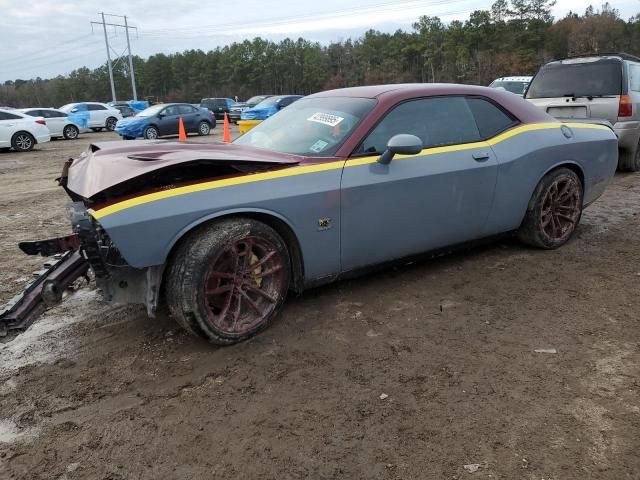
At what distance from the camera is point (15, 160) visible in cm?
1397

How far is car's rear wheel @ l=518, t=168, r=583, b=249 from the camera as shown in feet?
15.0

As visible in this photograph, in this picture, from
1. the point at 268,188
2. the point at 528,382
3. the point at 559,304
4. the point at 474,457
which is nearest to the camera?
the point at 474,457

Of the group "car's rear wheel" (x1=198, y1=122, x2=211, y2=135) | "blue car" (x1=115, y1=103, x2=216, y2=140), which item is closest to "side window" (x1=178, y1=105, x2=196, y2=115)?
"blue car" (x1=115, y1=103, x2=216, y2=140)

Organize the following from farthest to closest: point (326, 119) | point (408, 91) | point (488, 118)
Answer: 1. point (488, 118)
2. point (408, 91)
3. point (326, 119)

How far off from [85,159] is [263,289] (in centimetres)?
157

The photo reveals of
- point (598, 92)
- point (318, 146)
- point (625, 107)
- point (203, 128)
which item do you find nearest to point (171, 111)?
point (203, 128)

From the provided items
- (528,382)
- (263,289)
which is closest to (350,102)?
(263,289)

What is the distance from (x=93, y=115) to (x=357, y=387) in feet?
83.6

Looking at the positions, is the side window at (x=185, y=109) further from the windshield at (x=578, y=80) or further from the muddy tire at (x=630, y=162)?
the muddy tire at (x=630, y=162)

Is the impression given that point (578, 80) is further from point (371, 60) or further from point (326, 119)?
point (371, 60)

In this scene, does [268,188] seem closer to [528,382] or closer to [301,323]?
[301,323]

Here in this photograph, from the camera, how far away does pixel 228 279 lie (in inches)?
124

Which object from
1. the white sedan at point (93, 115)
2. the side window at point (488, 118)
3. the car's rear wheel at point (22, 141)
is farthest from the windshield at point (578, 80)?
the white sedan at point (93, 115)

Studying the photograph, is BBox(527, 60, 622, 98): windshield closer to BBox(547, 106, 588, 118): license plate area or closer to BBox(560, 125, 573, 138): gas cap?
BBox(547, 106, 588, 118): license plate area
